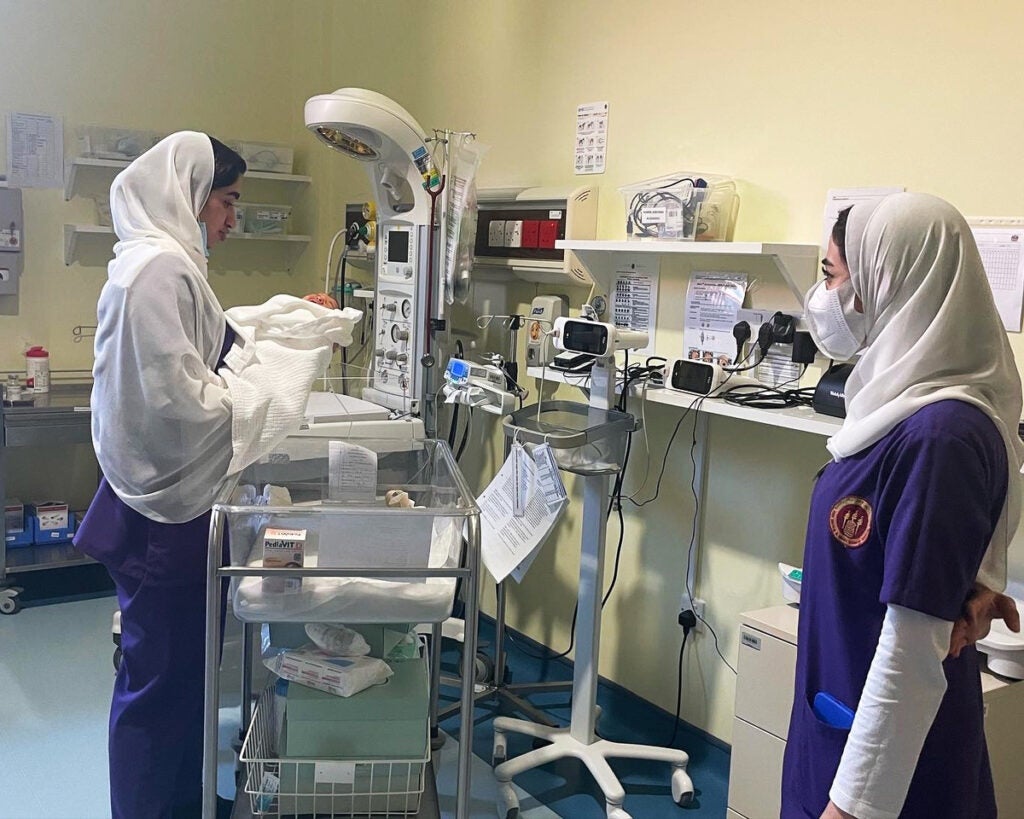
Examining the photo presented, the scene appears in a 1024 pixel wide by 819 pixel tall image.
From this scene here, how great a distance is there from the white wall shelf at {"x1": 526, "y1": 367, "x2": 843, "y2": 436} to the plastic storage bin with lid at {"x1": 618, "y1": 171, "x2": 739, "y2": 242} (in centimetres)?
42

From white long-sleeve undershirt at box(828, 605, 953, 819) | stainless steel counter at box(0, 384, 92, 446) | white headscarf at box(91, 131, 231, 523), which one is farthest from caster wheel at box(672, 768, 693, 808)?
stainless steel counter at box(0, 384, 92, 446)

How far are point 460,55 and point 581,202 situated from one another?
1063mm

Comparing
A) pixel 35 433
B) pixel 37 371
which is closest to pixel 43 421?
pixel 35 433

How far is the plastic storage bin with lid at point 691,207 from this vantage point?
8.10ft

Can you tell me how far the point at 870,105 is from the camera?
2.22 m

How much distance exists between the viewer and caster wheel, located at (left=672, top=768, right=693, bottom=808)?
2477mm

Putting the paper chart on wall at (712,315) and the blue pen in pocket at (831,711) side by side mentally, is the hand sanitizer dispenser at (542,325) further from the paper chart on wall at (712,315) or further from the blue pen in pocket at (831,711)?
the blue pen in pocket at (831,711)

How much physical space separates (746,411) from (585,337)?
43 centimetres

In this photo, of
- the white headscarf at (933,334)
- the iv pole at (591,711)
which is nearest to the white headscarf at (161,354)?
the iv pole at (591,711)

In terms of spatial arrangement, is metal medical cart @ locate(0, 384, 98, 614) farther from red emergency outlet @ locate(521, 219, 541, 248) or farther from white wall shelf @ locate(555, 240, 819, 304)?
white wall shelf @ locate(555, 240, 819, 304)

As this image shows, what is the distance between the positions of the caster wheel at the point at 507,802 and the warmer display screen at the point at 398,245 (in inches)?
66.1

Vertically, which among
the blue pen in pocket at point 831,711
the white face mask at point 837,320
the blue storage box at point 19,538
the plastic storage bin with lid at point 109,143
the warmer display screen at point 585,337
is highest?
the plastic storage bin with lid at point 109,143

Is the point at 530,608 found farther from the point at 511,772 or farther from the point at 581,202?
the point at 581,202

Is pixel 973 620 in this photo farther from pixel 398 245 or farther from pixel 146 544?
pixel 398 245
